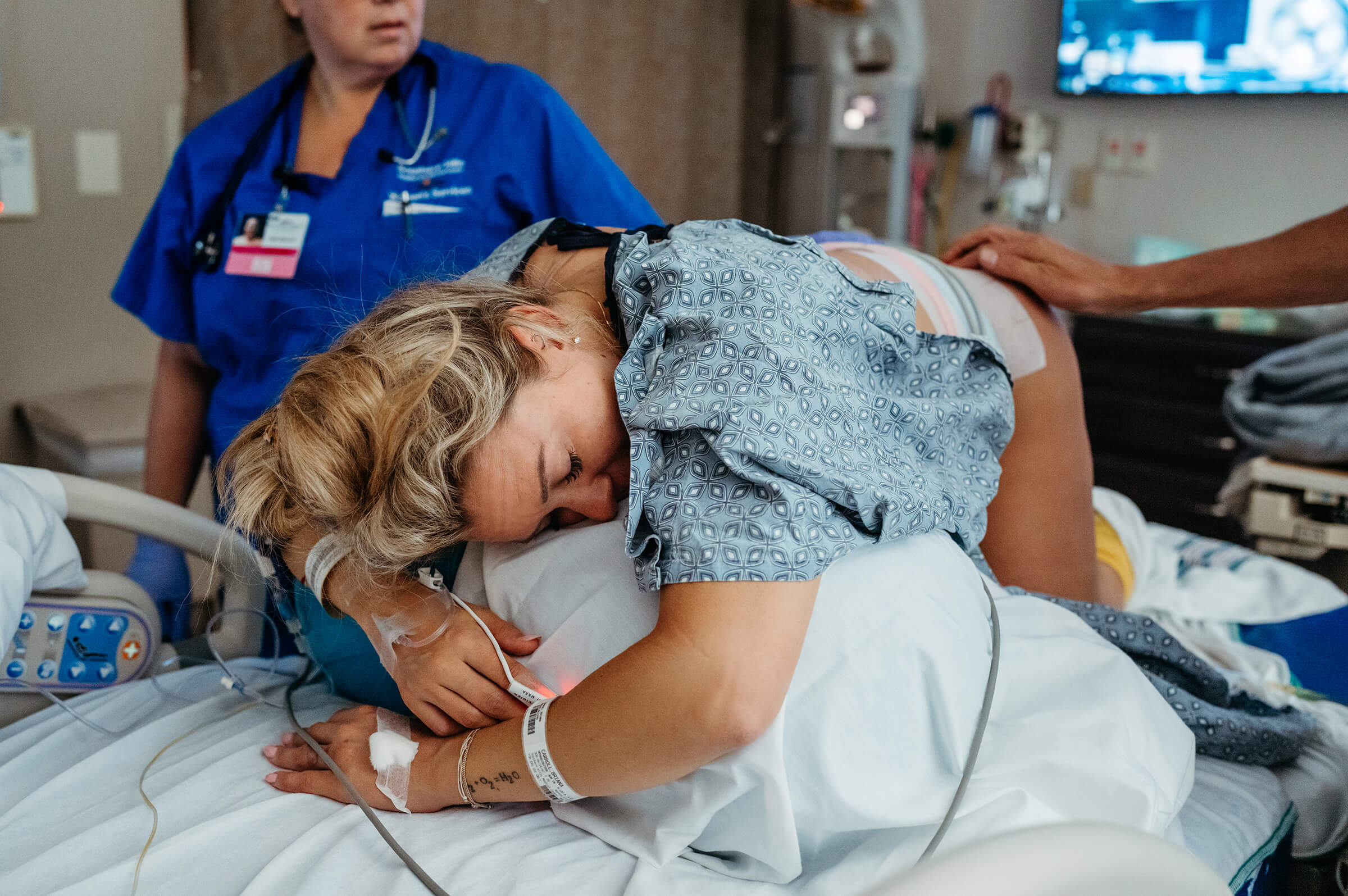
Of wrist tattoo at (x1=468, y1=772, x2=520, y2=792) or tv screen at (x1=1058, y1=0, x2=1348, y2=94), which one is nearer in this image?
wrist tattoo at (x1=468, y1=772, x2=520, y2=792)

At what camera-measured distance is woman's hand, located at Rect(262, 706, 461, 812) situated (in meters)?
0.99

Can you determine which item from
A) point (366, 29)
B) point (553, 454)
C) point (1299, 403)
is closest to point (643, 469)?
point (553, 454)

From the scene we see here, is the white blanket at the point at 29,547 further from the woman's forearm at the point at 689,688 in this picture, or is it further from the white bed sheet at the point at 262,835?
the woman's forearm at the point at 689,688

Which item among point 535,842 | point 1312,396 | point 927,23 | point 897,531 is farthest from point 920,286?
point 927,23

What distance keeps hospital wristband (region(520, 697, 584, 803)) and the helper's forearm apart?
1001 mm

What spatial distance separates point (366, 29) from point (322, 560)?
0.89m

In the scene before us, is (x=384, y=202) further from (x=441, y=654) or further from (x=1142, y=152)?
(x=1142, y=152)

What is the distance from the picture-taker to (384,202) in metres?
1.59

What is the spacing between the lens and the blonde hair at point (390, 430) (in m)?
0.93

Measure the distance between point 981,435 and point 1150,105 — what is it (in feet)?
9.74

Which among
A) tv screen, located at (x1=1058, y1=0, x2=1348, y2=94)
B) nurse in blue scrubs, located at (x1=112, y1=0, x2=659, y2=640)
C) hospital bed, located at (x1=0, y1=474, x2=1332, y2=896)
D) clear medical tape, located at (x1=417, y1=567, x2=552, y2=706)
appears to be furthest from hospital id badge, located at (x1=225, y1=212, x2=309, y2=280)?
tv screen, located at (x1=1058, y1=0, x2=1348, y2=94)

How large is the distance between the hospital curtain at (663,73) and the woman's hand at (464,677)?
8.44 feet

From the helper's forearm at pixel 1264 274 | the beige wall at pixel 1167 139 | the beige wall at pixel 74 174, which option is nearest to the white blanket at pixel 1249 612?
the helper's forearm at pixel 1264 274

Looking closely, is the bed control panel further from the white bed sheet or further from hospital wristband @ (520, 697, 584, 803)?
hospital wristband @ (520, 697, 584, 803)
